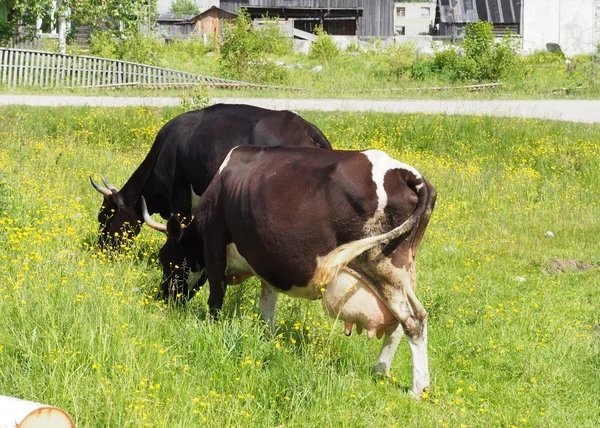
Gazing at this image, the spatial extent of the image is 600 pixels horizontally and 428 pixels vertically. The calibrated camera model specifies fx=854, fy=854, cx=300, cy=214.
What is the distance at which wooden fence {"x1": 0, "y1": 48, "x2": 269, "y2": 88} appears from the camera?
2639 cm

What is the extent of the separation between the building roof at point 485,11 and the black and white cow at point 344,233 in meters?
49.4

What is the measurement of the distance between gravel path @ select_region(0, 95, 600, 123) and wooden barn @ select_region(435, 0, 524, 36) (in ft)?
101

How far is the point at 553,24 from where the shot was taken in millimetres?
50375

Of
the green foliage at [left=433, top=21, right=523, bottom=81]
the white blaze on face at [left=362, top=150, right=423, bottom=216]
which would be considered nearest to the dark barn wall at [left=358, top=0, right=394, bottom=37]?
the green foliage at [left=433, top=21, right=523, bottom=81]

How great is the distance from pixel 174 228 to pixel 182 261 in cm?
31

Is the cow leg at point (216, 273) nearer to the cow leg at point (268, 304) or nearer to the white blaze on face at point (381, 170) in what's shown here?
the cow leg at point (268, 304)

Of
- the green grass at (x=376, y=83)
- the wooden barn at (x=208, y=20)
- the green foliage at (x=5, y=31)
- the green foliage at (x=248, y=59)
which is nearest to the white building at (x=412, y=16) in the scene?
the wooden barn at (x=208, y=20)

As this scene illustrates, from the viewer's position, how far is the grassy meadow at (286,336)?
543 cm

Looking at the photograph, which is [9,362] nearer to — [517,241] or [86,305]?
[86,305]

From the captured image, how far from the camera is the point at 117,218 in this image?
9695 millimetres

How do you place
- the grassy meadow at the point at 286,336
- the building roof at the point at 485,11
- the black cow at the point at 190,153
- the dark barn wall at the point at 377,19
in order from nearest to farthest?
the grassy meadow at the point at 286,336 < the black cow at the point at 190,153 < the building roof at the point at 485,11 < the dark barn wall at the point at 377,19

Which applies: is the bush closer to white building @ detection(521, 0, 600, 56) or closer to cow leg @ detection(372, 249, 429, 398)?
white building @ detection(521, 0, 600, 56)

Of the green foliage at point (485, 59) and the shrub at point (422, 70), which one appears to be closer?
the green foliage at point (485, 59)

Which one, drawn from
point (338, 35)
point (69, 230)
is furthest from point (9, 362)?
point (338, 35)
